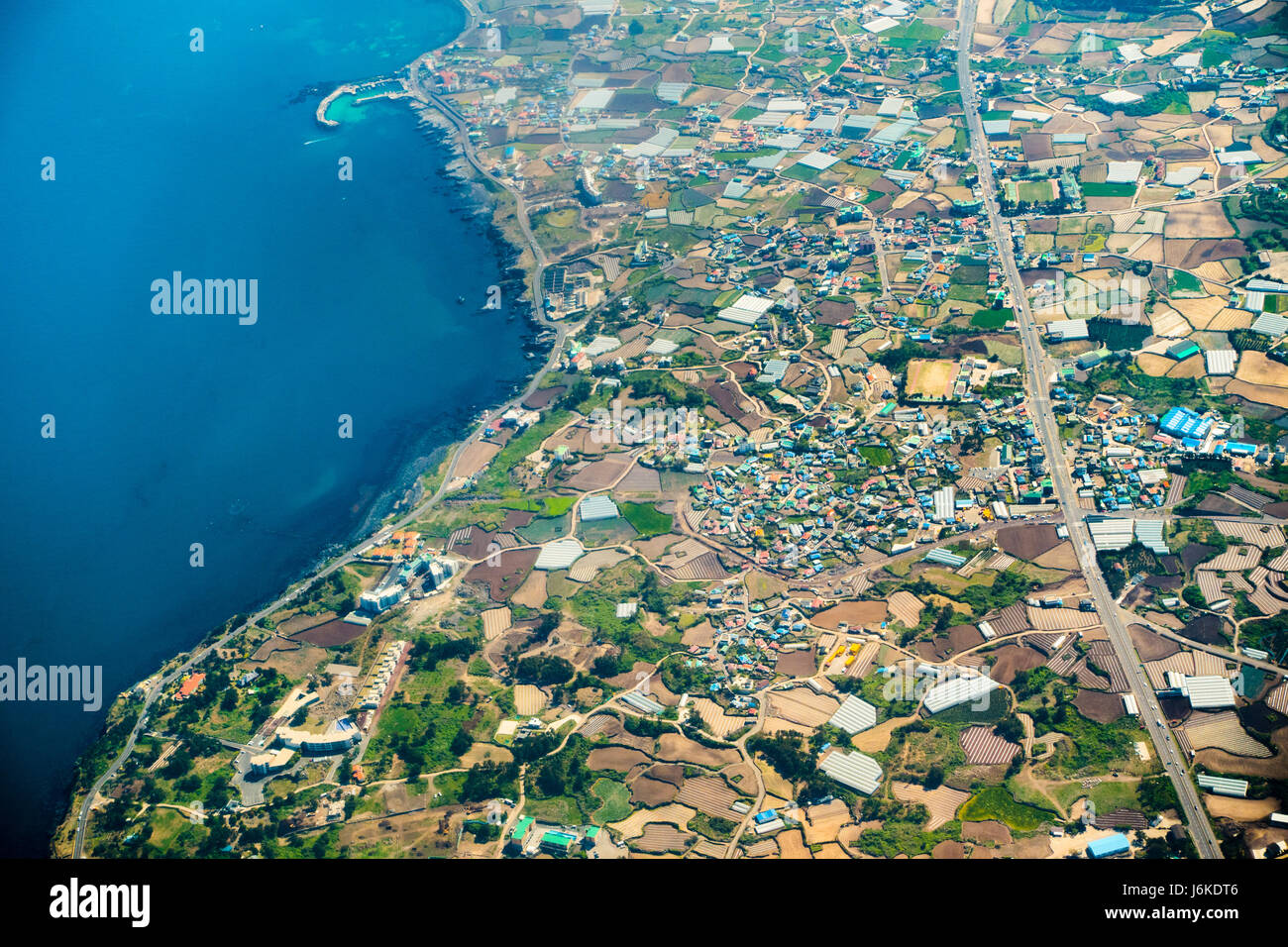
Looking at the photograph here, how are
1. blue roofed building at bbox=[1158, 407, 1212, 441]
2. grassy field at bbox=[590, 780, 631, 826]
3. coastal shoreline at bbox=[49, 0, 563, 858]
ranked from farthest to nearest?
blue roofed building at bbox=[1158, 407, 1212, 441] → coastal shoreline at bbox=[49, 0, 563, 858] → grassy field at bbox=[590, 780, 631, 826]

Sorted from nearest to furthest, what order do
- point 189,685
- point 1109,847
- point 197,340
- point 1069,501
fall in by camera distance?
1. point 1109,847
2. point 189,685
3. point 1069,501
4. point 197,340

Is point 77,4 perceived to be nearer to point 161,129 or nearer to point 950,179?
point 161,129

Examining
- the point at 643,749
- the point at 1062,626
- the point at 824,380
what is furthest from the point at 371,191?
the point at 1062,626

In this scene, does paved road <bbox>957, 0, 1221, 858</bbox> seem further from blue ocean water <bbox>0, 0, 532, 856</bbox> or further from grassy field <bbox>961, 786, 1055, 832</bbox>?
blue ocean water <bbox>0, 0, 532, 856</bbox>

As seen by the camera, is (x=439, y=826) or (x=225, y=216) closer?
(x=439, y=826)

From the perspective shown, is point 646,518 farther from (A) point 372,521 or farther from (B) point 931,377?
(B) point 931,377

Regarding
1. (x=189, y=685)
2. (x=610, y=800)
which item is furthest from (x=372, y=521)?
(x=610, y=800)

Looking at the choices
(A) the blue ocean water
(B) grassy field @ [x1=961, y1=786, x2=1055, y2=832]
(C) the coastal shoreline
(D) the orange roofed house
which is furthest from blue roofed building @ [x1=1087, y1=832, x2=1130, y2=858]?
(A) the blue ocean water
